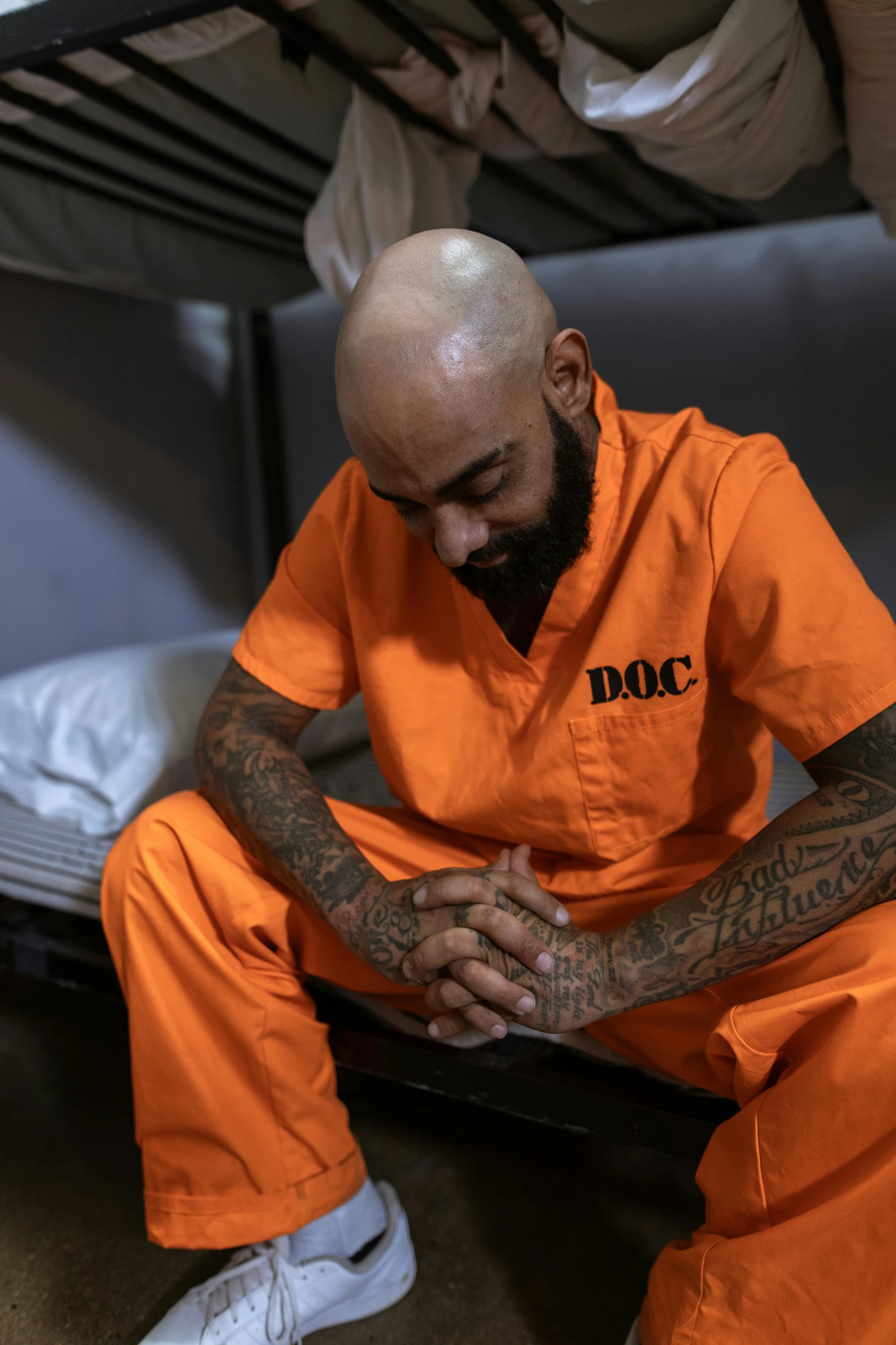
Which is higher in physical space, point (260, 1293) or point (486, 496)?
point (486, 496)

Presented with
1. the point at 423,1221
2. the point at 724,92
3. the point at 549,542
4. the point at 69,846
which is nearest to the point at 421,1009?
the point at 423,1221

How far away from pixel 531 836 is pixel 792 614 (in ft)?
1.24

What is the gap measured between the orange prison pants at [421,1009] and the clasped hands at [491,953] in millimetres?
119

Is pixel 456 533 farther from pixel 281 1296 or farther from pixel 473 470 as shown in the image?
pixel 281 1296

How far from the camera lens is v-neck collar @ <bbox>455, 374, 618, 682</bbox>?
1.03 metres

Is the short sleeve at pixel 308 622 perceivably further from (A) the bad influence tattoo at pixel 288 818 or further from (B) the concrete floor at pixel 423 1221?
(B) the concrete floor at pixel 423 1221

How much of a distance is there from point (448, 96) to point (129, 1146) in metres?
1.57

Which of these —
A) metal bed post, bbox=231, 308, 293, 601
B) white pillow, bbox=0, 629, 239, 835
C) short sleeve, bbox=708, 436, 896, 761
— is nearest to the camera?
short sleeve, bbox=708, 436, 896, 761

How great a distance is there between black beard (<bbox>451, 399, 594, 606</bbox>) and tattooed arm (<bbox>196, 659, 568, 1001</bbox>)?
1.02 feet

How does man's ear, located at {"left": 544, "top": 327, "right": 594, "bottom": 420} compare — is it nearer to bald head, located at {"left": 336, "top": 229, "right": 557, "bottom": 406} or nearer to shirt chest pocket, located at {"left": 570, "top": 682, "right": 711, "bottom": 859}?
bald head, located at {"left": 336, "top": 229, "right": 557, "bottom": 406}

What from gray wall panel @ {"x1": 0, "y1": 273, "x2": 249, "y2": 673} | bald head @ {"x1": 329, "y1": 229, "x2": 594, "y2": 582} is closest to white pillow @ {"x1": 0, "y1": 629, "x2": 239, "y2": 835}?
gray wall panel @ {"x1": 0, "y1": 273, "x2": 249, "y2": 673}

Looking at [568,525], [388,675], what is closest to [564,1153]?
[388,675]

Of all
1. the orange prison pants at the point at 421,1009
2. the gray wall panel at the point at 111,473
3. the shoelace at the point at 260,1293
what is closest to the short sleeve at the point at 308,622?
the orange prison pants at the point at 421,1009

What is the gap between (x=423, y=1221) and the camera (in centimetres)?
121
